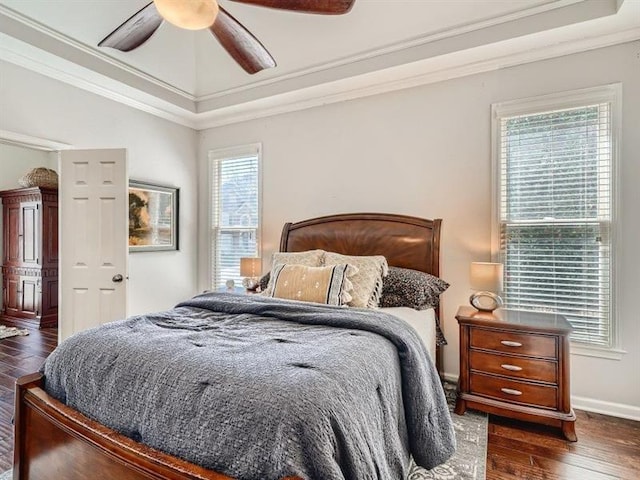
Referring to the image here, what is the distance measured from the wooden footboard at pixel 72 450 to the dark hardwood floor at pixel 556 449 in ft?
2.45

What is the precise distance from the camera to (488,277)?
2578 millimetres

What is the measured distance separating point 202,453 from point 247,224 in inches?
129

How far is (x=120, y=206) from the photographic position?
3268 millimetres

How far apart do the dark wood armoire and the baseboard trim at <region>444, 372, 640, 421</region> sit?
6.39m

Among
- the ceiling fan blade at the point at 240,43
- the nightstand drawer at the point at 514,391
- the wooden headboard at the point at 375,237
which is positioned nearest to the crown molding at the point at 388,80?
the ceiling fan blade at the point at 240,43

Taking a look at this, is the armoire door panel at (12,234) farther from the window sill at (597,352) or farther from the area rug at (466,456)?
the window sill at (597,352)

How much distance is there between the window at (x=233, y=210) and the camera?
4207mm

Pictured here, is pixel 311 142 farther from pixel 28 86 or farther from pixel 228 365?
pixel 228 365

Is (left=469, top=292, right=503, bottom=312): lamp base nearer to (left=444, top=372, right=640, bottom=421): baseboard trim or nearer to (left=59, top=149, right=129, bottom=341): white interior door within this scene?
(left=444, top=372, right=640, bottom=421): baseboard trim

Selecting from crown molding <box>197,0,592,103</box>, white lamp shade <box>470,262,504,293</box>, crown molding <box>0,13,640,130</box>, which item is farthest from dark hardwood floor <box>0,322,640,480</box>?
crown molding <box>197,0,592,103</box>

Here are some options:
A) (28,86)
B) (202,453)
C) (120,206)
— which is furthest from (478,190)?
(28,86)

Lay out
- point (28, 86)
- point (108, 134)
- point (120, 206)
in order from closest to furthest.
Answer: point (28, 86)
point (120, 206)
point (108, 134)

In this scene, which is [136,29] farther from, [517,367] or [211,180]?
[517,367]

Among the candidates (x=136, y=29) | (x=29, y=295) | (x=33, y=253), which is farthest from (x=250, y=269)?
(x=29, y=295)
